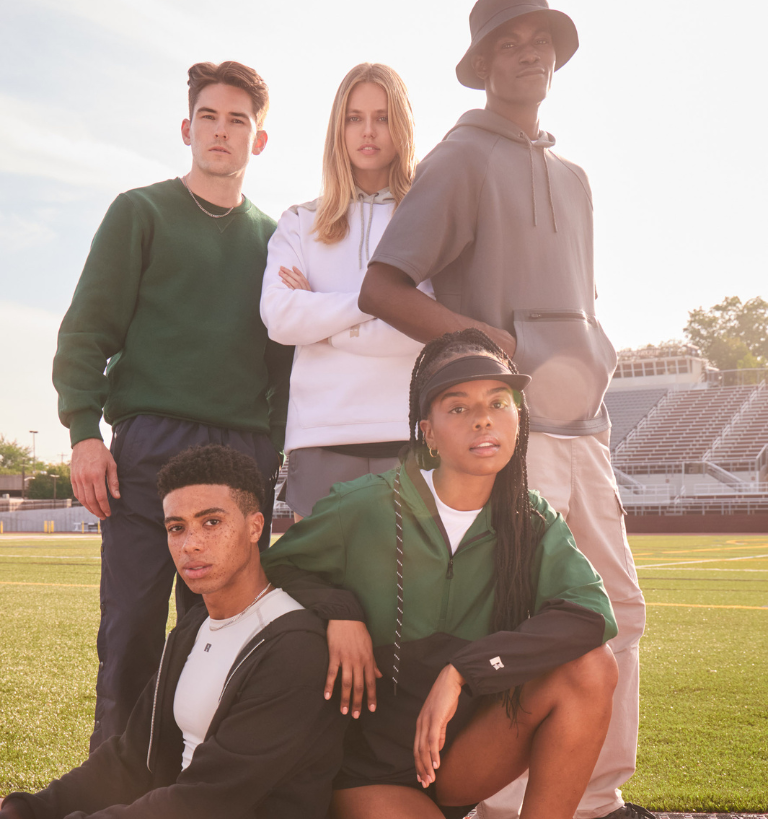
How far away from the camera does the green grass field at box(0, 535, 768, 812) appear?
283cm

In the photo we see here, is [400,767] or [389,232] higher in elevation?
[389,232]

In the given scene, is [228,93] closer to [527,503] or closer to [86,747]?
[527,503]

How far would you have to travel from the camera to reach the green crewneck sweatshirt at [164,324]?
2.50m

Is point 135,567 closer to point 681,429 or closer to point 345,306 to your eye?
point 345,306

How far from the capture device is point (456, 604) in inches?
78.4

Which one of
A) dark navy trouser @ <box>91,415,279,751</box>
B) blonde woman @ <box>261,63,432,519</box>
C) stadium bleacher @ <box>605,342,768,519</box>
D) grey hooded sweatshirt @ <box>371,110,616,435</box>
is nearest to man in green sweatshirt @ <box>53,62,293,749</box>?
dark navy trouser @ <box>91,415,279,751</box>

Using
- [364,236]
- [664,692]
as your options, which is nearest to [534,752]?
[364,236]

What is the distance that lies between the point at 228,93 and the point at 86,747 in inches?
101

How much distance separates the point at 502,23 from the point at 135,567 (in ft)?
6.36

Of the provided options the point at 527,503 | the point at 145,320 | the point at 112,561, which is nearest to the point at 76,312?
the point at 145,320

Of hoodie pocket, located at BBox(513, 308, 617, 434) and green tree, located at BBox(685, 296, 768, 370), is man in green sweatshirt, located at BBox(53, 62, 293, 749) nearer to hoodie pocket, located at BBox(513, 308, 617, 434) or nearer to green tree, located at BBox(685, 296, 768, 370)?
hoodie pocket, located at BBox(513, 308, 617, 434)

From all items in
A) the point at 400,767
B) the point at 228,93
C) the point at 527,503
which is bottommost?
the point at 400,767

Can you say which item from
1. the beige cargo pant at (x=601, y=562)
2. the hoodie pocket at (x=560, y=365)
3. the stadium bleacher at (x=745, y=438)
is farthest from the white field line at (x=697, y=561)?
the stadium bleacher at (x=745, y=438)

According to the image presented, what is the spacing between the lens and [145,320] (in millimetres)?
2594
